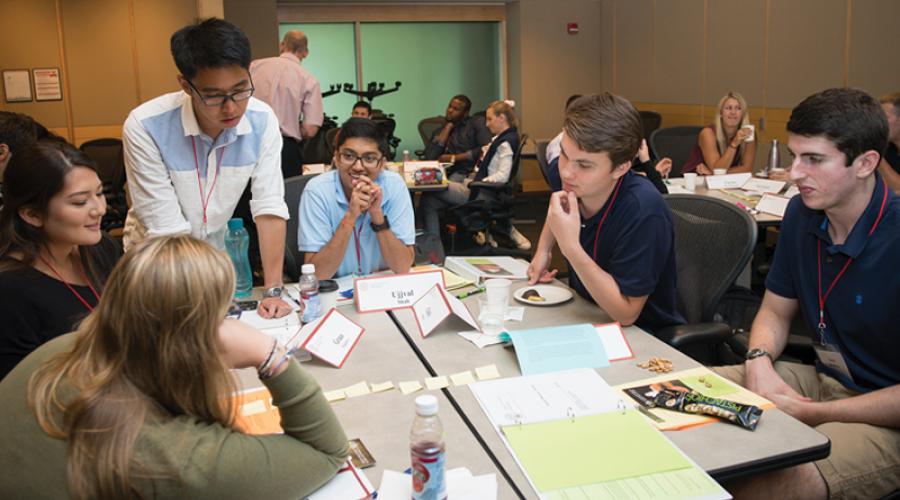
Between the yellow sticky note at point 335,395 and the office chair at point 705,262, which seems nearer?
the yellow sticky note at point 335,395

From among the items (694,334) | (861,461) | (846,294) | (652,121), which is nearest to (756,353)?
(694,334)

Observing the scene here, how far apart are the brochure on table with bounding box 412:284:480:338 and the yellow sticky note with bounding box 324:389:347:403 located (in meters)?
0.43

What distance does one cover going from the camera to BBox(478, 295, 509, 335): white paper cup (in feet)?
7.03

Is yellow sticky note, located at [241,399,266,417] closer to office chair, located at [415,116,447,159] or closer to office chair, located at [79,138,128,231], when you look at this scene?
office chair, located at [79,138,128,231]

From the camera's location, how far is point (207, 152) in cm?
249

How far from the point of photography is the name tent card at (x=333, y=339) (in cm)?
196

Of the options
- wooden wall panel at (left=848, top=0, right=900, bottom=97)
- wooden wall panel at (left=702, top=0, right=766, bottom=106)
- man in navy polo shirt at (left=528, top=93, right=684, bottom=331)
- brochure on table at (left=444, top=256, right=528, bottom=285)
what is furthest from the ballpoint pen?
wooden wall panel at (left=702, top=0, right=766, bottom=106)

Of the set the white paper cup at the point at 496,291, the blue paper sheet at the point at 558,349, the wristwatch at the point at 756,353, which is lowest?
the wristwatch at the point at 756,353

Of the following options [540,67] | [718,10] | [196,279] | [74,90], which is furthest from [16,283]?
[540,67]

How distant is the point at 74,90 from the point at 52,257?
6.48 meters

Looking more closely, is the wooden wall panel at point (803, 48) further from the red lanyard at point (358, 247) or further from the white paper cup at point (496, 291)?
the white paper cup at point (496, 291)

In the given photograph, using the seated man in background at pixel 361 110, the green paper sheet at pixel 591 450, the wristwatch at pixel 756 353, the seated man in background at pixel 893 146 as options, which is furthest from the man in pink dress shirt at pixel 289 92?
the green paper sheet at pixel 591 450

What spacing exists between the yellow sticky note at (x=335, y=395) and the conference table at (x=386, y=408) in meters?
0.02

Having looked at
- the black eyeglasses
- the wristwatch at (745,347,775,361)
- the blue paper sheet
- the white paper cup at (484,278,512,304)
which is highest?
the black eyeglasses
